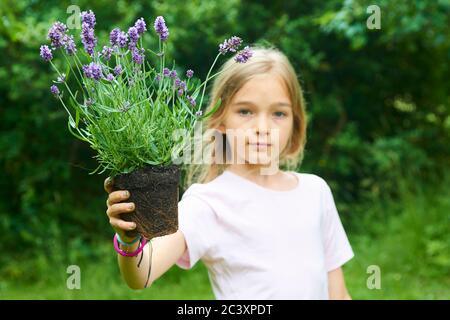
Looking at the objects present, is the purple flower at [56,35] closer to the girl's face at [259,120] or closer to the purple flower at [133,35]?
the purple flower at [133,35]

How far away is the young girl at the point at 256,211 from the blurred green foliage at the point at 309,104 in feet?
8.10

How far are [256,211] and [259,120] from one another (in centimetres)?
34

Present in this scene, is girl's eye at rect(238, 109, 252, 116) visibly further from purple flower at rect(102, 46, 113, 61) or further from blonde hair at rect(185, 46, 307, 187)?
purple flower at rect(102, 46, 113, 61)

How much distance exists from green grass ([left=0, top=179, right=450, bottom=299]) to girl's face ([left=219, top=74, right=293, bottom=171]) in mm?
2613

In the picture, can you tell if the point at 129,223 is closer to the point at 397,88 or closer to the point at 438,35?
the point at 438,35

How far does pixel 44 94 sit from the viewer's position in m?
5.36

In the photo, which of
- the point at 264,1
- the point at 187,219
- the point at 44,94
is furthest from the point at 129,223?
the point at 264,1

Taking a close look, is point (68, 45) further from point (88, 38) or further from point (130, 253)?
point (130, 253)

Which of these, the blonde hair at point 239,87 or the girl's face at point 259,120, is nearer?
the girl's face at point 259,120

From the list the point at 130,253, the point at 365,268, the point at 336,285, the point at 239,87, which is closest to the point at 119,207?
the point at 130,253

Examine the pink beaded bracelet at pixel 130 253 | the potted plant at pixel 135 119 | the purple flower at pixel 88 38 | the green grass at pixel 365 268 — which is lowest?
the green grass at pixel 365 268

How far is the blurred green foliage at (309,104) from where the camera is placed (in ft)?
17.1

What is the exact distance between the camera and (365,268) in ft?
17.3

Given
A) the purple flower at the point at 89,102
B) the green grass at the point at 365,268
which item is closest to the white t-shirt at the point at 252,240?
the purple flower at the point at 89,102
